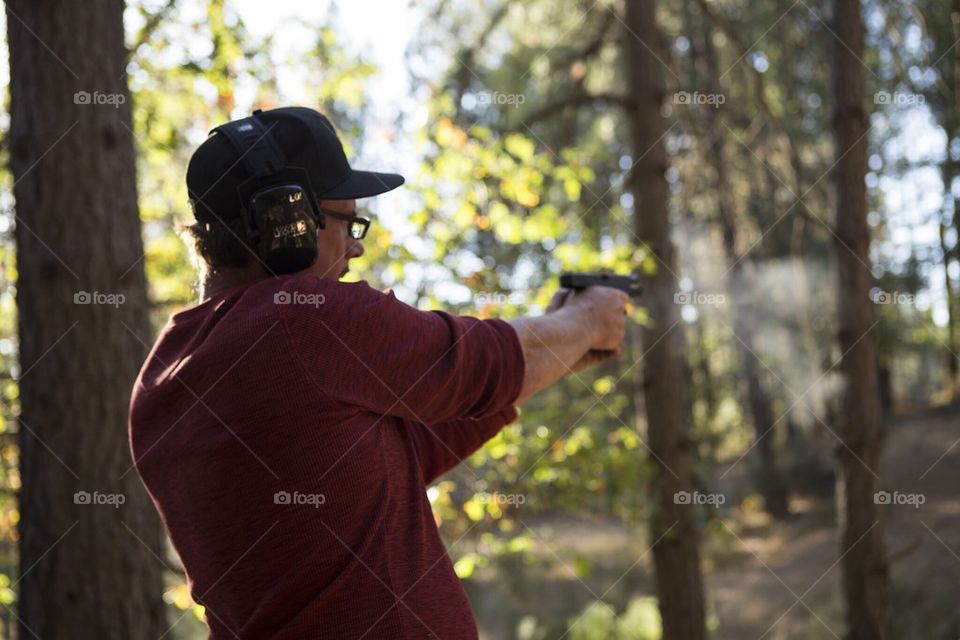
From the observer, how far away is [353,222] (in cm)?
197

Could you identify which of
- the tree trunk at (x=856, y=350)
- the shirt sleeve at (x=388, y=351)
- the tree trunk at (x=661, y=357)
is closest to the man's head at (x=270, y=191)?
the shirt sleeve at (x=388, y=351)

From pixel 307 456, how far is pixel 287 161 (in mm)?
583

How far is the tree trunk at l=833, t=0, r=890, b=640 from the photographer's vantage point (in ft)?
20.2

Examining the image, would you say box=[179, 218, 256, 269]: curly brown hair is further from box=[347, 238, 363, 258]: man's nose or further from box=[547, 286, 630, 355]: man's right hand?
box=[547, 286, 630, 355]: man's right hand

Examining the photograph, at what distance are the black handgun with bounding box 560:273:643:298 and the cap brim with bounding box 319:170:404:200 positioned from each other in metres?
0.57

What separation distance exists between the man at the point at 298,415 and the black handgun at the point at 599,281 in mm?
533

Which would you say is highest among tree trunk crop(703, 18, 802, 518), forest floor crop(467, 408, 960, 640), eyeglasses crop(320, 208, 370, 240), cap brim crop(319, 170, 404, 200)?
cap brim crop(319, 170, 404, 200)

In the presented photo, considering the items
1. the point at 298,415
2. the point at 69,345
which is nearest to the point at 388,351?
the point at 298,415

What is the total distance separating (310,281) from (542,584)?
11029 millimetres

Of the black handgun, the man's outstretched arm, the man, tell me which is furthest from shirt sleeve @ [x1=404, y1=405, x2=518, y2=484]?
the black handgun

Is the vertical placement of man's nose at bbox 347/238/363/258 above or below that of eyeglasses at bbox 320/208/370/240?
below

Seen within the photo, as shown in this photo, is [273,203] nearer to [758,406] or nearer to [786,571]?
[786,571]

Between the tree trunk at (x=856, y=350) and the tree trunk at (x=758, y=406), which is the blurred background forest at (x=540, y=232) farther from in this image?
the tree trunk at (x=758, y=406)

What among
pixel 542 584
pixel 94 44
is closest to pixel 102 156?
pixel 94 44
